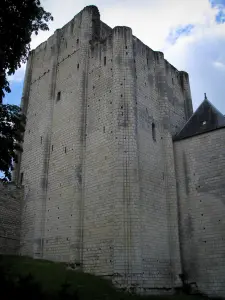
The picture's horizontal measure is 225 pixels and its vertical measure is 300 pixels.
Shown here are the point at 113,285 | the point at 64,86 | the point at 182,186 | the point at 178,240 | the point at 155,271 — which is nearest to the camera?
the point at 113,285

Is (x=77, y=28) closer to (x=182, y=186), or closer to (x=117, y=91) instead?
(x=117, y=91)

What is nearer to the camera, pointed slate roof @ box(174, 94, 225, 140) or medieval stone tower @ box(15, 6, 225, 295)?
medieval stone tower @ box(15, 6, 225, 295)

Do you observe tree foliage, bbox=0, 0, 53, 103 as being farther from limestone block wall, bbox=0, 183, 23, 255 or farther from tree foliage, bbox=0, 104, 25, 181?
limestone block wall, bbox=0, 183, 23, 255

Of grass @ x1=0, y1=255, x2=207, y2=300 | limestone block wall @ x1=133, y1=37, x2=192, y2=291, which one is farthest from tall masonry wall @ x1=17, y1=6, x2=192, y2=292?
grass @ x1=0, y1=255, x2=207, y2=300

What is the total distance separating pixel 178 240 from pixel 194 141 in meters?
5.64

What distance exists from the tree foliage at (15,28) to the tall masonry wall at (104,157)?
22.4 feet

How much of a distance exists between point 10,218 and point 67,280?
805 cm

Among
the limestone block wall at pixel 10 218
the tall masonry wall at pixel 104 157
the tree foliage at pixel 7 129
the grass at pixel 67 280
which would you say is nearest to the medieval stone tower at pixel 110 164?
the tall masonry wall at pixel 104 157

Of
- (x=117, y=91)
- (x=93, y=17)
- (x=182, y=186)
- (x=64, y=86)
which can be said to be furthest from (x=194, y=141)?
(x=93, y=17)

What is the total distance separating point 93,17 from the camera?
851 inches

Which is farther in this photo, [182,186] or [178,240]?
[182,186]

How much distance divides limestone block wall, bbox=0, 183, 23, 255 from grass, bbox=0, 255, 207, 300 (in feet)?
10.3

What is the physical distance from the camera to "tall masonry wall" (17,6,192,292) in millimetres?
15234

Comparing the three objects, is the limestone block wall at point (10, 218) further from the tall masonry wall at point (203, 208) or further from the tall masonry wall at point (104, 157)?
the tall masonry wall at point (203, 208)
